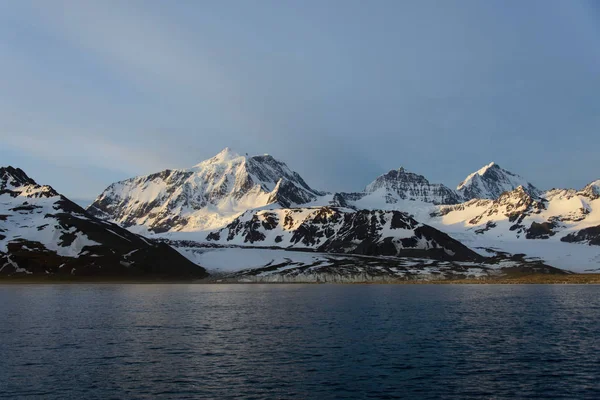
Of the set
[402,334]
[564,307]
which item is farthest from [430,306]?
[402,334]

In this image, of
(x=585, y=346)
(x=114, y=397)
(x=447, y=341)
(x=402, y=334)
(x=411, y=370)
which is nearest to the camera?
(x=114, y=397)

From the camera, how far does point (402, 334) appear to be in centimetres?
8888

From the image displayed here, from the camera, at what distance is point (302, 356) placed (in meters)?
70.0

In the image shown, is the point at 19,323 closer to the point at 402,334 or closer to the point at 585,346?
the point at 402,334

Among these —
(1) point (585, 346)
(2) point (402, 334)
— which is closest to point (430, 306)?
(2) point (402, 334)

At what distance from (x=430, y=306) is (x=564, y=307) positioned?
3293cm

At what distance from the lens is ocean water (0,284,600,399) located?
5262 centimetres

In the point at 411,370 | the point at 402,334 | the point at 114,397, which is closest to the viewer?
the point at 114,397

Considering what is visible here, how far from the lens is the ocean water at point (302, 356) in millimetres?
52625

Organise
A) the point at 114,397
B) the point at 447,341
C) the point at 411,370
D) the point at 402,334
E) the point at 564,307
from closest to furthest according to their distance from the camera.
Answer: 1. the point at 114,397
2. the point at 411,370
3. the point at 447,341
4. the point at 402,334
5. the point at 564,307

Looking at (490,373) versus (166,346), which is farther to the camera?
(166,346)

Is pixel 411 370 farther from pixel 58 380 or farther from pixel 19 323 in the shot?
pixel 19 323

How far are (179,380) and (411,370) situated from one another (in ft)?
82.2

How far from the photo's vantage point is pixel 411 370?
60.7 m
